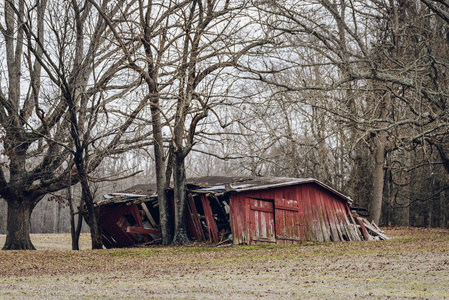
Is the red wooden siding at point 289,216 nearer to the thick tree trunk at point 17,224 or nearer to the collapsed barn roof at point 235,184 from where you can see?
the collapsed barn roof at point 235,184

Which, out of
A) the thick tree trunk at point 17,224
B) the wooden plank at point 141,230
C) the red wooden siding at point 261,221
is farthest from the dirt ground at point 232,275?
the wooden plank at point 141,230

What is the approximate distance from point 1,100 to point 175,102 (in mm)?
6992

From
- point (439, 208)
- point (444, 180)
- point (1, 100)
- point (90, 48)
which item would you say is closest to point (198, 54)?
point (90, 48)

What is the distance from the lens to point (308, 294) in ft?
28.8

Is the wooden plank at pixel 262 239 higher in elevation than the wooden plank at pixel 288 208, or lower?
lower

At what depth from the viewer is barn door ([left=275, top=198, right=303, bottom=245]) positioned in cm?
2222

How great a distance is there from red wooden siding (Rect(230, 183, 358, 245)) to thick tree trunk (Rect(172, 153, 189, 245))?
2.42 metres

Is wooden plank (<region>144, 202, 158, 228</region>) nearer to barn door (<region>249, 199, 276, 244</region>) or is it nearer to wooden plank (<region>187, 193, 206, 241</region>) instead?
wooden plank (<region>187, 193, 206, 241</region>)

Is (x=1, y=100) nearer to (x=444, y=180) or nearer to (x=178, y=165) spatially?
(x=178, y=165)

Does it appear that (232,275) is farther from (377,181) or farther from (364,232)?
(377,181)

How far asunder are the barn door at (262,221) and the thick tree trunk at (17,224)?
9843 millimetres

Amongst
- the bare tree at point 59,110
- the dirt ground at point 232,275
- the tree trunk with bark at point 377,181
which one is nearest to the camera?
the dirt ground at point 232,275

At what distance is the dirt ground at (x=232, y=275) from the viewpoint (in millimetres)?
9094

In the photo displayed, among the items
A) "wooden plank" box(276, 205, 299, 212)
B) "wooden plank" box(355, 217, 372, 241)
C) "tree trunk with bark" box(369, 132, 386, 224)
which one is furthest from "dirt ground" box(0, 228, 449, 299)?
"tree trunk with bark" box(369, 132, 386, 224)
